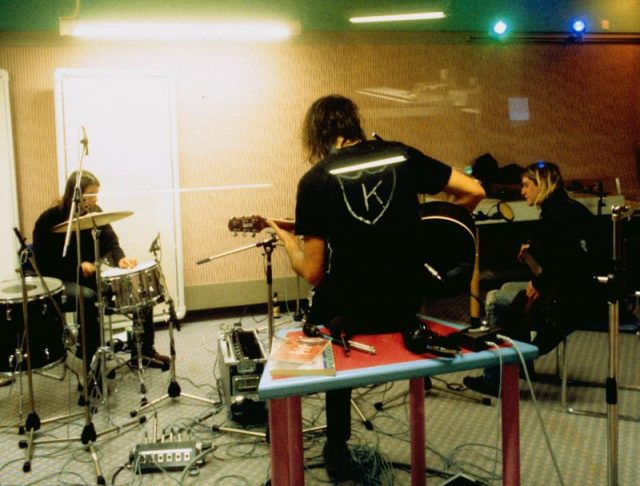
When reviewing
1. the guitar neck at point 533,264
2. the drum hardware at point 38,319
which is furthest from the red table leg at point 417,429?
the drum hardware at point 38,319

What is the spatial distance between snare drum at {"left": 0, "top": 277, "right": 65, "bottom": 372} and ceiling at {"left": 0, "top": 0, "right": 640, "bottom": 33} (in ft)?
8.03

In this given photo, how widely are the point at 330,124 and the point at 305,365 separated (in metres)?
1.04

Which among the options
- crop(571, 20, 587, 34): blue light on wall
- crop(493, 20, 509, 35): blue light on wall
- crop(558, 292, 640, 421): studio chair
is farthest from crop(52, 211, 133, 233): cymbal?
crop(571, 20, 587, 34): blue light on wall

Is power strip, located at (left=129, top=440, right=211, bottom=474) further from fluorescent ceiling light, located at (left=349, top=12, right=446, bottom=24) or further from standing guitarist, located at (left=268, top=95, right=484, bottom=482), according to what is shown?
fluorescent ceiling light, located at (left=349, top=12, right=446, bottom=24)

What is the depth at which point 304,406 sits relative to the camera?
367cm

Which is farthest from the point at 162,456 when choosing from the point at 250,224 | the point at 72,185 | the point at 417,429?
the point at 72,185

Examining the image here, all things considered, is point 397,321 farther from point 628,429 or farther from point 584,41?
point 584,41

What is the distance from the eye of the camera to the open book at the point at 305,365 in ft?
6.26

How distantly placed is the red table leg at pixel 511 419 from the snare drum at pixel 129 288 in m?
2.27

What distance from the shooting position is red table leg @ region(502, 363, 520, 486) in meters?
2.10

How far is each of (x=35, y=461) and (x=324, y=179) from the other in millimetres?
2097

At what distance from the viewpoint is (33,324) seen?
3.60 metres

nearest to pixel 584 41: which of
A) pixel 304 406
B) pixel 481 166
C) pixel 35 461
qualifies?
pixel 481 166

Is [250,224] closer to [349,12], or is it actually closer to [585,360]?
[585,360]
